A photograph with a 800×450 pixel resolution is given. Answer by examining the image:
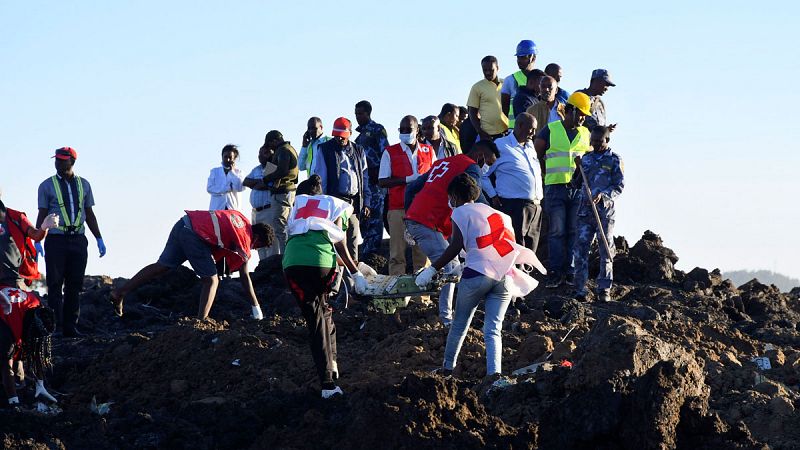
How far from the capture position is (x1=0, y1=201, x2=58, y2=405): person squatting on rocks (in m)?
10.9

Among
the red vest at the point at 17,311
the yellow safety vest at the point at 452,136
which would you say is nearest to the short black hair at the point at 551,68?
the yellow safety vest at the point at 452,136

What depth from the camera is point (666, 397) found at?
8648 mm

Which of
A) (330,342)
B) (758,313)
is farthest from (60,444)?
(758,313)

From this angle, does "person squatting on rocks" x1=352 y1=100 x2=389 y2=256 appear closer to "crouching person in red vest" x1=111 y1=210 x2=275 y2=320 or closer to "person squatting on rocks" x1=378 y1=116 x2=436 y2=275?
"person squatting on rocks" x1=378 y1=116 x2=436 y2=275

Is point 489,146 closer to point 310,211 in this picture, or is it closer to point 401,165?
point 401,165

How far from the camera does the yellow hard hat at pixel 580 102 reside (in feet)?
46.4

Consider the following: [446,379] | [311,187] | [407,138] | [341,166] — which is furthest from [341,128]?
[446,379]

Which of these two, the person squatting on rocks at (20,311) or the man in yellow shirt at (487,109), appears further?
the man in yellow shirt at (487,109)

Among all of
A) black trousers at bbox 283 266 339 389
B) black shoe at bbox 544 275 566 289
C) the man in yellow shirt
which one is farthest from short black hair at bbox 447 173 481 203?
the man in yellow shirt

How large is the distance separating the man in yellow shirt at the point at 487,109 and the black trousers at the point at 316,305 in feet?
18.9

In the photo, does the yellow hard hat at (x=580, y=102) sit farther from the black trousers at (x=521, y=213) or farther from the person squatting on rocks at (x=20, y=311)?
the person squatting on rocks at (x=20, y=311)

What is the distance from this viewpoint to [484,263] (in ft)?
33.4

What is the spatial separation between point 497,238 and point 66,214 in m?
5.63

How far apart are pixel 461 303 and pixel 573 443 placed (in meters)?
2.01
